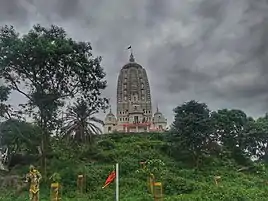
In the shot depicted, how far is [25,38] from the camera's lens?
27.1 meters

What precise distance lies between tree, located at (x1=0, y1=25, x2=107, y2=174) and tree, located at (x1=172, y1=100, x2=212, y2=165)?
994 cm

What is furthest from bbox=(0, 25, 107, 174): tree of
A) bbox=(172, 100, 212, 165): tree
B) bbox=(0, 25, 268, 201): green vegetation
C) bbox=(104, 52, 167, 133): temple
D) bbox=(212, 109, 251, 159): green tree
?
bbox=(104, 52, 167, 133): temple

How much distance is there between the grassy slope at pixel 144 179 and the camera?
24.9m

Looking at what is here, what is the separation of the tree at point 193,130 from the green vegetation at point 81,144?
9cm

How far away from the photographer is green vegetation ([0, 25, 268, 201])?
88.1 ft

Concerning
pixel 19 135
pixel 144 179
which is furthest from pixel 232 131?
pixel 19 135

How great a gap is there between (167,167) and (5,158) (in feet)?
43.5

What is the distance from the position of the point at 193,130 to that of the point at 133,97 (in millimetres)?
40497

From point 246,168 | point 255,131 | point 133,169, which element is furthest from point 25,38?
point 255,131

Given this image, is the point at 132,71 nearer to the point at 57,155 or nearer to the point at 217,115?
the point at 217,115

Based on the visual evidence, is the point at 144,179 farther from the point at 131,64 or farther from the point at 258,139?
the point at 131,64

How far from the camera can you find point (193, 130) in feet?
118

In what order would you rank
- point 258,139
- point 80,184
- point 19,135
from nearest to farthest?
point 80,184 → point 19,135 → point 258,139

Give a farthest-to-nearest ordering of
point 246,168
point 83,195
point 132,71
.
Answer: point 132,71 < point 246,168 < point 83,195
